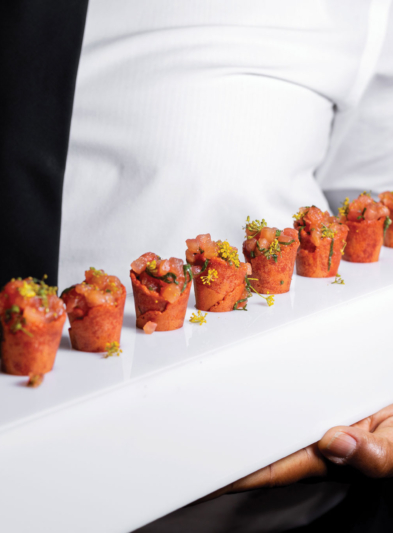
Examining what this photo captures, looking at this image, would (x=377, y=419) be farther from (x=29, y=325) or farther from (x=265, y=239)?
(x=29, y=325)

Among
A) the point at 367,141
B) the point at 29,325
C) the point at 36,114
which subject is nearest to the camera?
the point at 29,325

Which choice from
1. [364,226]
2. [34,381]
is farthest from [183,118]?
[34,381]

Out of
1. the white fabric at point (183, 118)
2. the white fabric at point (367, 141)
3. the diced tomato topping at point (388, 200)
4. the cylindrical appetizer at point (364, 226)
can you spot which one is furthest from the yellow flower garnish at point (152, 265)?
the white fabric at point (367, 141)

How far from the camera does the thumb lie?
828mm

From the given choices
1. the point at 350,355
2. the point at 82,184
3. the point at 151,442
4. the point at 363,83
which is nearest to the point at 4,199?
the point at 82,184

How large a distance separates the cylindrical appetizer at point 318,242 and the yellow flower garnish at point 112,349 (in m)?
0.43

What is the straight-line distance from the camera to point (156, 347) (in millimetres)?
700

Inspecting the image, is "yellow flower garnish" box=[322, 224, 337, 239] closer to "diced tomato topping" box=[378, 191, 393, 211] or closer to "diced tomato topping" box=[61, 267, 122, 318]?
"diced tomato topping" box=[378, 191, 393, 211]

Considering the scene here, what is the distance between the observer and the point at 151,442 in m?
0.63

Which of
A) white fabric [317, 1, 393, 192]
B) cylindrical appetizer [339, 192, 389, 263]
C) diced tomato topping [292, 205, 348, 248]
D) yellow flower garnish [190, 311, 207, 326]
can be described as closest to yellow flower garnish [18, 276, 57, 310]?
yellow flower garnish [190, 311, 207, 326]

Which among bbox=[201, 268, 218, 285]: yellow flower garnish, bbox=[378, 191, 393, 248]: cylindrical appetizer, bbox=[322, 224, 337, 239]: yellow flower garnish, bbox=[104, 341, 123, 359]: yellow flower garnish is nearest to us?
bbox=[104, 341, 123, 359]: yellow flower garnish

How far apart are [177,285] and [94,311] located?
0.41 ft

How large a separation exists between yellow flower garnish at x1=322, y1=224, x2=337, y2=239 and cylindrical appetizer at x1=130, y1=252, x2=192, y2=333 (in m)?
0.31

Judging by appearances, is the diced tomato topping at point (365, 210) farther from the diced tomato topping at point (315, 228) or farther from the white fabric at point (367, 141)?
the white fabric at point (367, 141)
